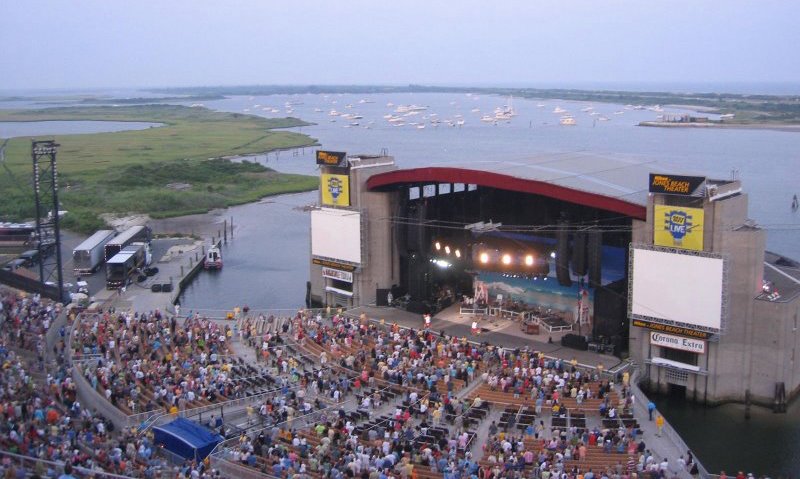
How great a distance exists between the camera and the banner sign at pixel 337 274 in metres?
38.6

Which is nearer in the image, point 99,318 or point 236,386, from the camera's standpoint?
point 236,386

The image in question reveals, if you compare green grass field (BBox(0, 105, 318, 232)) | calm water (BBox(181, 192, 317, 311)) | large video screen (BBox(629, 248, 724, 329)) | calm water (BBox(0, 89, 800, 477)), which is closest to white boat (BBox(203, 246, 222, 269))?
calm water (BBox(181, 192, 317, 311))

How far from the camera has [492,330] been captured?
33281 mm

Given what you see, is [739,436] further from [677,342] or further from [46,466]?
[46,466]

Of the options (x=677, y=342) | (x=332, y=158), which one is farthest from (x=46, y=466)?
(x=332, y=158)

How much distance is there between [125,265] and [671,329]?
28.6 meters

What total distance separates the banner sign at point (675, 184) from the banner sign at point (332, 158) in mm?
14629

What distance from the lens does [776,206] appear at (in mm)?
73500

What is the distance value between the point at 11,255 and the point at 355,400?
3514 centimetres

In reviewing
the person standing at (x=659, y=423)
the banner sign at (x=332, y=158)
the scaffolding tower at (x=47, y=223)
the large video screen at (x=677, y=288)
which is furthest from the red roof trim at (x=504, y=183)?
the scaffolding tower at (x=47, y=223)

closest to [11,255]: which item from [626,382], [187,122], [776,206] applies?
[626,382]

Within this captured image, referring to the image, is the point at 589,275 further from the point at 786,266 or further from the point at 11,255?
the point at 11,255

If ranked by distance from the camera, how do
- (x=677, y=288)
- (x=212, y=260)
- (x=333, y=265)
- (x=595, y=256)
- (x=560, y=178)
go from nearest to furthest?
(x=677, y=288) < (x=595, y=256) < (x=560, y=178) < (x=333, y=265) < (x=212, y=260)

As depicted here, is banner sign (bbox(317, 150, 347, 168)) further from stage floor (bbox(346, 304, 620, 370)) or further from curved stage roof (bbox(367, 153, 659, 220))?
stage floor (bbox(346, 304, 620, 370))
